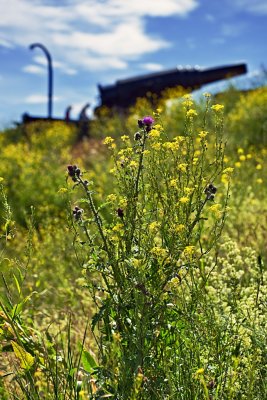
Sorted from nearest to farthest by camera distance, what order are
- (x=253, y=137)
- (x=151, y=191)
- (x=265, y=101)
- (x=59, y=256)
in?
(x=151, y=191) < (x=59, y=256) < (x=253, y=137) < (x=265, y=101)

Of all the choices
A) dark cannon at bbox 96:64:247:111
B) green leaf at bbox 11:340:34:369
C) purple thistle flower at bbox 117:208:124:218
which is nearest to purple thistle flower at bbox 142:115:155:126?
purple thistle flower at bbox 117:208:124:218

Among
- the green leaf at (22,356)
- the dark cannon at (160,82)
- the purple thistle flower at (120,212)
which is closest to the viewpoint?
the purple thistle flower at (120,212)

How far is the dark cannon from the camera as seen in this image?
2290cm

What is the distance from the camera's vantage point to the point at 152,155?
308 centimetres

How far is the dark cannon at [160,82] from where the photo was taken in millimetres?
22895

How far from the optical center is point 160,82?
2289cm

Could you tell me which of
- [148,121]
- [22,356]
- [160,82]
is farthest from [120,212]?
[160,82]

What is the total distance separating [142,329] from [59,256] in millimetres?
3762

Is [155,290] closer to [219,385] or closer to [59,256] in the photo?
[219,385]

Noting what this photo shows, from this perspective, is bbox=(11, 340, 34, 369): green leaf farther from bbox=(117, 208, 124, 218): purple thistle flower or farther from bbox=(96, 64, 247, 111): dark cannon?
bbox=(96, 64, 247, 111): dark cannon

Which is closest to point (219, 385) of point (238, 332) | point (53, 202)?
point (238, 332)

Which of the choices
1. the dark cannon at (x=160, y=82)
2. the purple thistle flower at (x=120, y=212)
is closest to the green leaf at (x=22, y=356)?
the purple thistle flower at (x=120, y=212)

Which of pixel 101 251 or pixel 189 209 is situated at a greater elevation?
pixel 189 209

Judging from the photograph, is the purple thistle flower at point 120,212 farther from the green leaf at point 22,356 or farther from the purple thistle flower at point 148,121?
the green leaf at point 22,356
